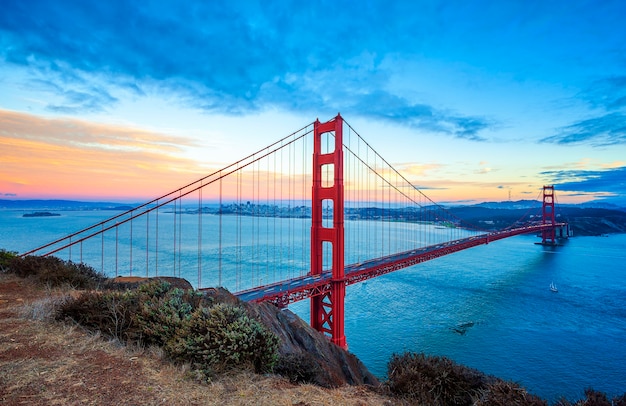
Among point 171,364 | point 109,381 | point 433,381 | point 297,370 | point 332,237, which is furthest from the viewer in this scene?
point 332,237

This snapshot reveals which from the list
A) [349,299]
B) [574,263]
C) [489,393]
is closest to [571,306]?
[349,299]

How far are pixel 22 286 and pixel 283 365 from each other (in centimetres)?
691

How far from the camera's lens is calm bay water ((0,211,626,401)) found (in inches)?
622

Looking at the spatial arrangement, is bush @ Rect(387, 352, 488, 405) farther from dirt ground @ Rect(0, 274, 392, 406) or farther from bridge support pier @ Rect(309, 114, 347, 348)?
bridge support pier @ Rect(309, 114, 347, 348)

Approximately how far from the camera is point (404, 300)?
26.7 meters

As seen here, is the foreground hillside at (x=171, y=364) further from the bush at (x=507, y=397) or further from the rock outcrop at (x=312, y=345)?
the rock outcrop at (x=312, y=345)

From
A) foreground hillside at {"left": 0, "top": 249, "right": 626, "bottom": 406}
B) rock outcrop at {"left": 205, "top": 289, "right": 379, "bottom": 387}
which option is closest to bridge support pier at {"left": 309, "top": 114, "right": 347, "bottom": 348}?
rock outcrop at {"left": 205, "top": 289, "right": 379, "bottom": 387}

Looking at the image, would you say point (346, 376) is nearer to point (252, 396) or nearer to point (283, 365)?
point (283, 365)

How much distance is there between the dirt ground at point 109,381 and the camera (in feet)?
11.1

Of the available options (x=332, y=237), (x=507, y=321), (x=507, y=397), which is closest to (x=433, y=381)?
(x=507, y=397)

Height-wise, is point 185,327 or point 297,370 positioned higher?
point 185,327

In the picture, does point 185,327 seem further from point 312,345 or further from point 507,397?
point 312,345

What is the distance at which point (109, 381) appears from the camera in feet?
12.1

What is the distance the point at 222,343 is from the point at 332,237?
13228 millimetres
